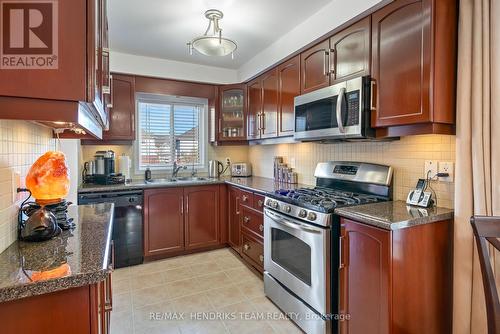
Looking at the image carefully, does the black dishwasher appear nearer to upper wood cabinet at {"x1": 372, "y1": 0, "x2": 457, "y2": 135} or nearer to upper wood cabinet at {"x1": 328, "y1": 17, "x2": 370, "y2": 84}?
upper wood cabinet at {"x1": 328, "y1": 17, "x2": 370, "y2": 84}

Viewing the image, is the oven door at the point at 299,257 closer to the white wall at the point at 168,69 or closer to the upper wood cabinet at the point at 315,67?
the upper wood cabinet at the point at 315,67

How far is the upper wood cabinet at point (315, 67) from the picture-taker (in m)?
2.18

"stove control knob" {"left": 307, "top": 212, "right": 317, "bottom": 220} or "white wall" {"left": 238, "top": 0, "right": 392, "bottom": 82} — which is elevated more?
"white wall" {"left": 238, "top": 0, "right": 392, "bottom": 82}

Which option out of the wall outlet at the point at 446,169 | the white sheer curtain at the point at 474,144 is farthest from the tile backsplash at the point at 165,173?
the white sheer curtain at the point at 474,144

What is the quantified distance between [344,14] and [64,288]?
2.23m

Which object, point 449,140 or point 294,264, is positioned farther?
point 294,264

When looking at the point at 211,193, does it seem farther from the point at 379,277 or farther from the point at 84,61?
the point at 84,61

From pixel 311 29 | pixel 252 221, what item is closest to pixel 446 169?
pixel 311 29

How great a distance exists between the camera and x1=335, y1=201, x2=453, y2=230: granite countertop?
4.65ft

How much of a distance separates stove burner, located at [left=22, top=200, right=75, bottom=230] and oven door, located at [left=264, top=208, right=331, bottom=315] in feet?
4.55

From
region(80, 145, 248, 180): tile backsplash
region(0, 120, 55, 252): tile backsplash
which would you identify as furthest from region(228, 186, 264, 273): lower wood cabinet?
region(0, 120, 55, 252): tile backsplash

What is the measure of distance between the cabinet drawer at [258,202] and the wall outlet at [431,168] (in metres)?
1.33

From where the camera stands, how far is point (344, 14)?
1.97 metres

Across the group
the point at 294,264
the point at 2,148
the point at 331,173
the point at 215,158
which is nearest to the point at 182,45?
the point at 215,158
